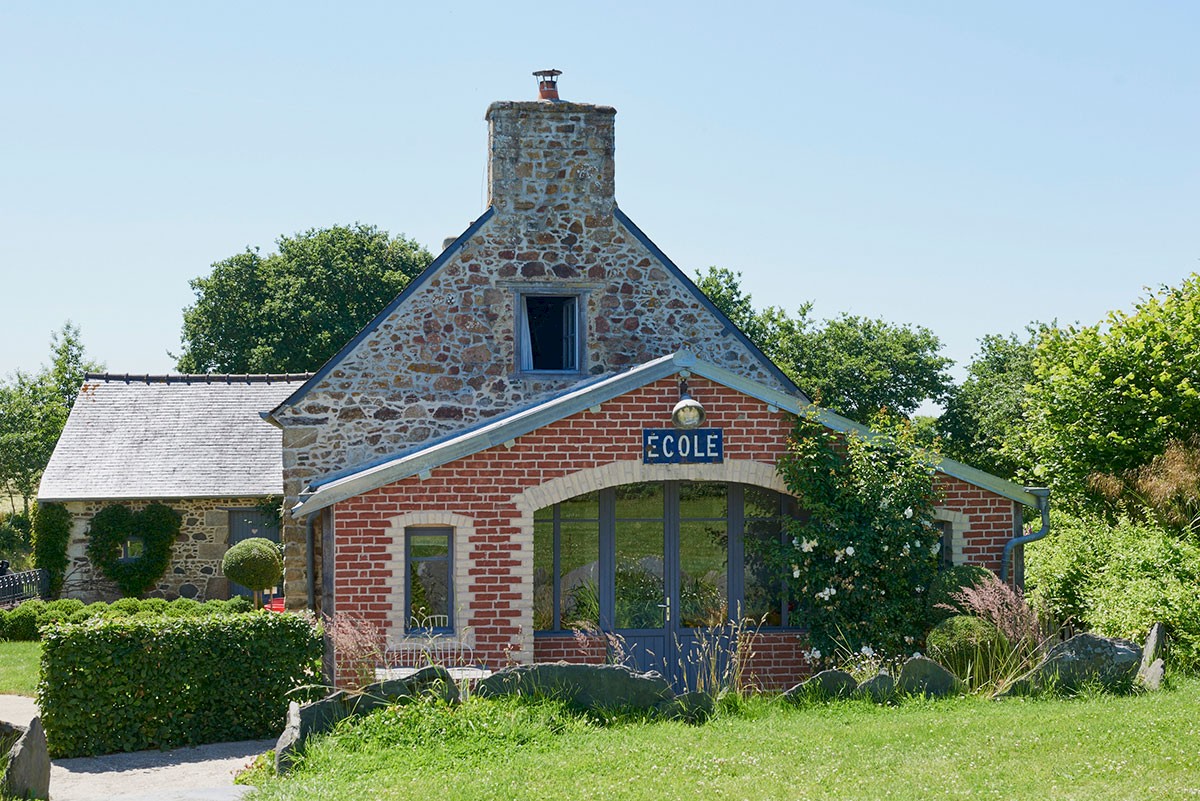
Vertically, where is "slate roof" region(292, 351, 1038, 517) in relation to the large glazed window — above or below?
above

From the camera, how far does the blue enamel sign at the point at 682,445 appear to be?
41.8 feet

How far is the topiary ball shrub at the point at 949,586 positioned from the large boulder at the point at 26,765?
8.60 metres

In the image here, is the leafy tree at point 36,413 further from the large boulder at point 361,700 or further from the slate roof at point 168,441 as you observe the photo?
the large boulder at point 361,700

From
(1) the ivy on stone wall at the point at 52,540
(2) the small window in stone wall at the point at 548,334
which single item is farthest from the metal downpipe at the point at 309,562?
(1) the ivy on stone wall at the point at 52,540

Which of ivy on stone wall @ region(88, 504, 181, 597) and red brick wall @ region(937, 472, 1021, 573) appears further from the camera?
ivy on stone wall @ region(88, 504, 181, 597)

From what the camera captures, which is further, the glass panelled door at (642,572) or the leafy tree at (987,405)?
the leafy tree at (987,405)

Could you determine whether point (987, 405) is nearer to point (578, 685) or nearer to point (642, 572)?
point (642, 572)

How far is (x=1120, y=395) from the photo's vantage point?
53.4 feet

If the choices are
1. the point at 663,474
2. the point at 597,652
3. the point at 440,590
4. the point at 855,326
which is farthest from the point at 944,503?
the point at 855,326

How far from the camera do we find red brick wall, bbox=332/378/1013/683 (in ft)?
40.1

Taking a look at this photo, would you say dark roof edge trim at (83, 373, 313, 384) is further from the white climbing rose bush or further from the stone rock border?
the stone rock border

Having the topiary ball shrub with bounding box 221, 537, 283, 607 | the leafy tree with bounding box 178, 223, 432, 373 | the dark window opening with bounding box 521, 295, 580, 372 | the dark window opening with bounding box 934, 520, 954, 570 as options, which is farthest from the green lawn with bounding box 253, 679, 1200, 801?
the leafy tree with bounding box 178, 223, 432, 373

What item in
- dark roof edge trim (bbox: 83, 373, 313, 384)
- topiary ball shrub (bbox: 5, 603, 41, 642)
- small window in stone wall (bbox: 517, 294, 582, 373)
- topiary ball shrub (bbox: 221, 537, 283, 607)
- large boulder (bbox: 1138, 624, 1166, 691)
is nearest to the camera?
large boulder (bbox: 1138, 624, 1166, 691)

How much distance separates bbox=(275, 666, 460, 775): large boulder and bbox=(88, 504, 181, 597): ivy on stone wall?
16.3 metres
